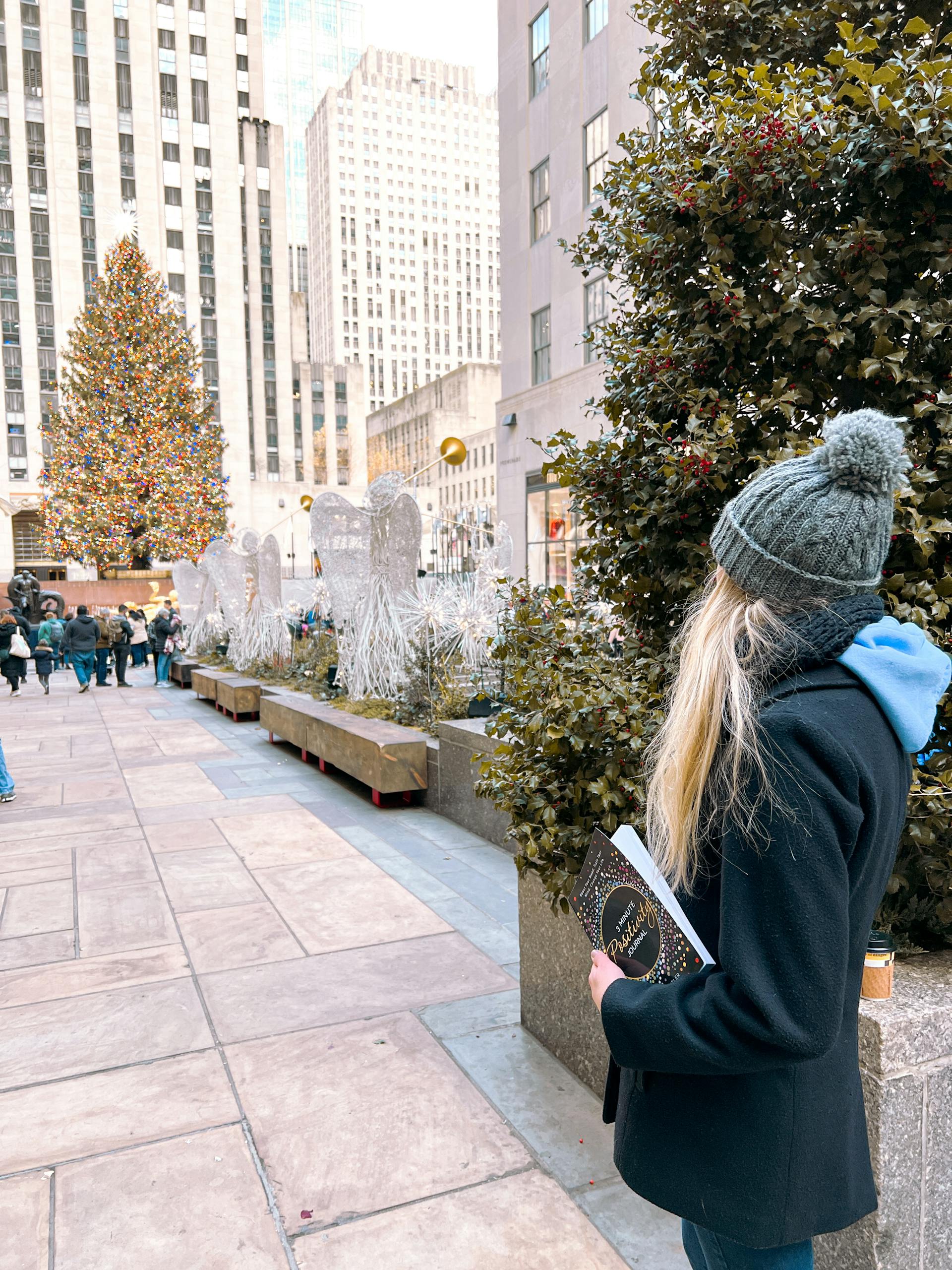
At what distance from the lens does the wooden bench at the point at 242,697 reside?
1256 centimetres

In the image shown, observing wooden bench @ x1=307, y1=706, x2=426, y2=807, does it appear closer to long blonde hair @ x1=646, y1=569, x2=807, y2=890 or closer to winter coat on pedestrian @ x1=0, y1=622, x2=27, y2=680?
long blonde hair @ x1=646, y1=569, x2=807, y2=890

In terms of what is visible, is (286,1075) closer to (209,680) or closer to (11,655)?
(209,680)

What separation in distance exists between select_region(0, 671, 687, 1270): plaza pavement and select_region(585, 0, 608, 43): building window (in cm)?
2052

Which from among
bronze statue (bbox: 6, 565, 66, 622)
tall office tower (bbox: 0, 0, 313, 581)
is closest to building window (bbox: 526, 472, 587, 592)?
bronze statue (bbox: 6, 565, 66, 622)

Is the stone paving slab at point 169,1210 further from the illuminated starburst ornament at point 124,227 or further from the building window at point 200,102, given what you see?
the building window at point 200,102

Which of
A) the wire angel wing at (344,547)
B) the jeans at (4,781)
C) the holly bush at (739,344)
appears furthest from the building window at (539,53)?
the holly bush at (739,344)

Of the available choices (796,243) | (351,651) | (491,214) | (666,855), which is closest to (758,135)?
(796,243)

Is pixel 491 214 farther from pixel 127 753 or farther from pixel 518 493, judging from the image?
pixel 127 753

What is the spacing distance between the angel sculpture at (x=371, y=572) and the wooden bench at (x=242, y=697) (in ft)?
9.17

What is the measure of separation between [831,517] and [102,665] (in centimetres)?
1974

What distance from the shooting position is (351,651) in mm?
9969

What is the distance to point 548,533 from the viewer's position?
914 inches

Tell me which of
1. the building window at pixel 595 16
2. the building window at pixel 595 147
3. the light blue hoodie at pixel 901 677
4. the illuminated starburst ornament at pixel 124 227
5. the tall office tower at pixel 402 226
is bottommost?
the light blue hoodie at pixel 901 677

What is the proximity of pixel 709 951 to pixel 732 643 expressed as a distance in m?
0.48
